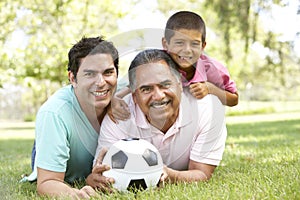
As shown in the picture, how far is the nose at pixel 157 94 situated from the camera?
3.34 meters

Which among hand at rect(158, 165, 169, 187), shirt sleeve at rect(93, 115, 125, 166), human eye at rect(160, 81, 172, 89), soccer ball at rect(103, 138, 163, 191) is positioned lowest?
hand at rect(158, 165, 169, 187)

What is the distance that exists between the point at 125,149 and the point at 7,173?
7.00 feet

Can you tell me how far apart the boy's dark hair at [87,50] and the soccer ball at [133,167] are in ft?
2.61

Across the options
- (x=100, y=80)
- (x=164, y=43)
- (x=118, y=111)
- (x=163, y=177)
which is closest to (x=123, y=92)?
(x=118, y=111)

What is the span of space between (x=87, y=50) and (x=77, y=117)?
0.54 meters

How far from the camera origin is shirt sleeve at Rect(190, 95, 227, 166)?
3.57 meters

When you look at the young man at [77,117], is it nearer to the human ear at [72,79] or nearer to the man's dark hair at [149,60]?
the human ear at [72,79]

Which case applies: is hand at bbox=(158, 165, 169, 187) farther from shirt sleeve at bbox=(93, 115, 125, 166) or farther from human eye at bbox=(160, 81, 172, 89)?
human eye at bbox=(160, 81, 172, 89)

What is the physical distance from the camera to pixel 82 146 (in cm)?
360

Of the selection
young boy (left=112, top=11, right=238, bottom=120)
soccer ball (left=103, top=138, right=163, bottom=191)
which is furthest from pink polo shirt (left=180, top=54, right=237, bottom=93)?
soccer ball (left=103, top=138, right=163, bottom=191)

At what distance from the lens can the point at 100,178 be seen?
3.25 meters

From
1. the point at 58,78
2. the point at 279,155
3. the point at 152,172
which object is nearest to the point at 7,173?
the point at 152,172

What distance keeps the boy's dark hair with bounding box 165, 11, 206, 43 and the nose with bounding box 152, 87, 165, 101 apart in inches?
26.3

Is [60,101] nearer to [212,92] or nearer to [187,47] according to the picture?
[187,47]
